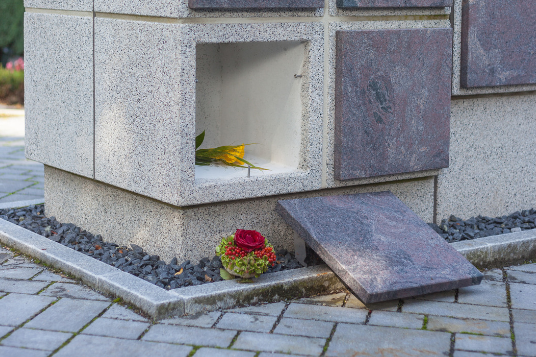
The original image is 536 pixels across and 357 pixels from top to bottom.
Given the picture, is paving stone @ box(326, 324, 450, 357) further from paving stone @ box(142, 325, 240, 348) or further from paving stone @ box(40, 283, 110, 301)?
paving stone @ box(40, 283, 110, 301)

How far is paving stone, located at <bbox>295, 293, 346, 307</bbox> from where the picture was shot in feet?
12.3

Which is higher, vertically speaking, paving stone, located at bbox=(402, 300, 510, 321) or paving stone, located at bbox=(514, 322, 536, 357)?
paving stone, located at bbox=(402, 300, 510, 321)

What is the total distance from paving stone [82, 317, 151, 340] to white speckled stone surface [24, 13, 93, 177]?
4.37 ft

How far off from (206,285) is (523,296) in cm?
171

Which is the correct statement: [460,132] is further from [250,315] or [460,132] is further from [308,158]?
[250,315]

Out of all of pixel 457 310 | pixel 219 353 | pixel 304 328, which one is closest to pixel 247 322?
pixel 304 328

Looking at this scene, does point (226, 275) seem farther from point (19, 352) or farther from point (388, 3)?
point (388, 3)

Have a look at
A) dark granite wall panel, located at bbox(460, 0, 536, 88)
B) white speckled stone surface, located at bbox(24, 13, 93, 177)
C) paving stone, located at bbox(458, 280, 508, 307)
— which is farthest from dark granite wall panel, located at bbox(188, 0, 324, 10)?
paving stone, located at bbox(458, 280, 508, 307)

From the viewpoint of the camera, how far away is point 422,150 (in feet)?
14.8

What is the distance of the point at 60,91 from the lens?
4.63 meters

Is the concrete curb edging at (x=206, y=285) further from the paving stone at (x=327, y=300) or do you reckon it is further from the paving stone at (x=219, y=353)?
the paving stone at (x=219, y=353)

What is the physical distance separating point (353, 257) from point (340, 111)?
89 cm

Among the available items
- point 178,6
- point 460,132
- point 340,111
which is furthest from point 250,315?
point 460,132

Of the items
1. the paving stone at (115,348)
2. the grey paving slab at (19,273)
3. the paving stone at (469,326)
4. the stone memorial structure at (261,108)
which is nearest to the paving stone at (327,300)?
the paving stone at (469,326)
